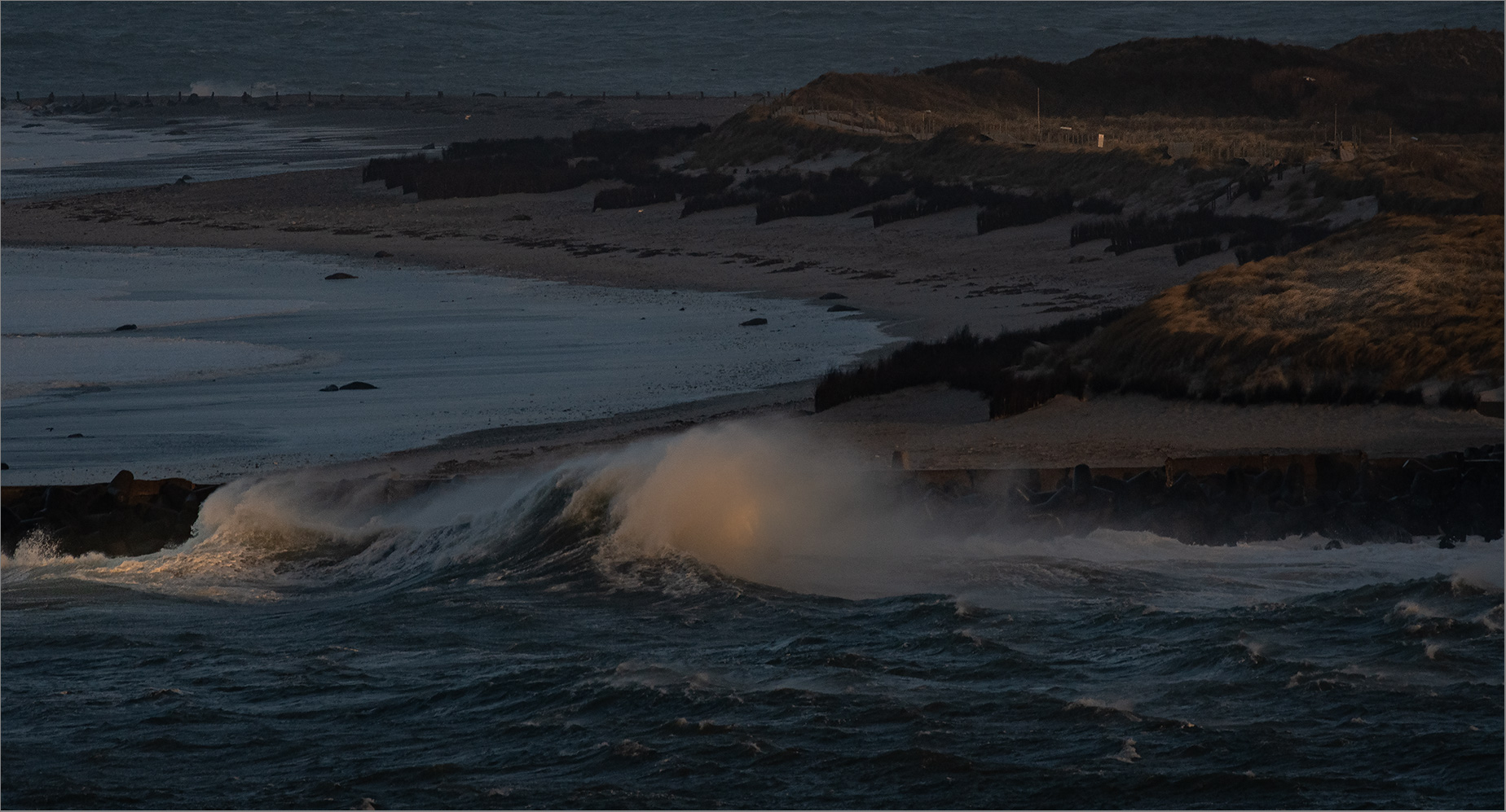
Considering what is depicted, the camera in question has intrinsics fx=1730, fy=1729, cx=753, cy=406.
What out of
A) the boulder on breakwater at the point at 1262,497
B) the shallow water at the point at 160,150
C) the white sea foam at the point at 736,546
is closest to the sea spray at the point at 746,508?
the white sea foam at the point at 736,546

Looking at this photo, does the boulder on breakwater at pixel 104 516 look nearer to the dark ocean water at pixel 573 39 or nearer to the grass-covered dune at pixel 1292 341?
the grass-covered dune at pixel 1292 341

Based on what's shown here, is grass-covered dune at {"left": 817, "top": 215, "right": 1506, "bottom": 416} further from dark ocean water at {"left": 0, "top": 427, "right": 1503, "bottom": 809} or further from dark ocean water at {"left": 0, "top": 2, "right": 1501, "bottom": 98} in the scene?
dark ocean water at {"left": 0, "top": 2, "right": 1501, "bottom": 98}

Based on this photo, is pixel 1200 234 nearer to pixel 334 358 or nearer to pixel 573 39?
pixel 334 358

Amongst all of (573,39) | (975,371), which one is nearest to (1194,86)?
(975,371)

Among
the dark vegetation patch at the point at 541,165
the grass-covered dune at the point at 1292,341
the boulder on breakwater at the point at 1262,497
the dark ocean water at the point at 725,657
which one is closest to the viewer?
the dark ocean water at the point at 725,657

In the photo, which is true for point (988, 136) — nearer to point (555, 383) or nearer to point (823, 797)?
point (555, 383)
